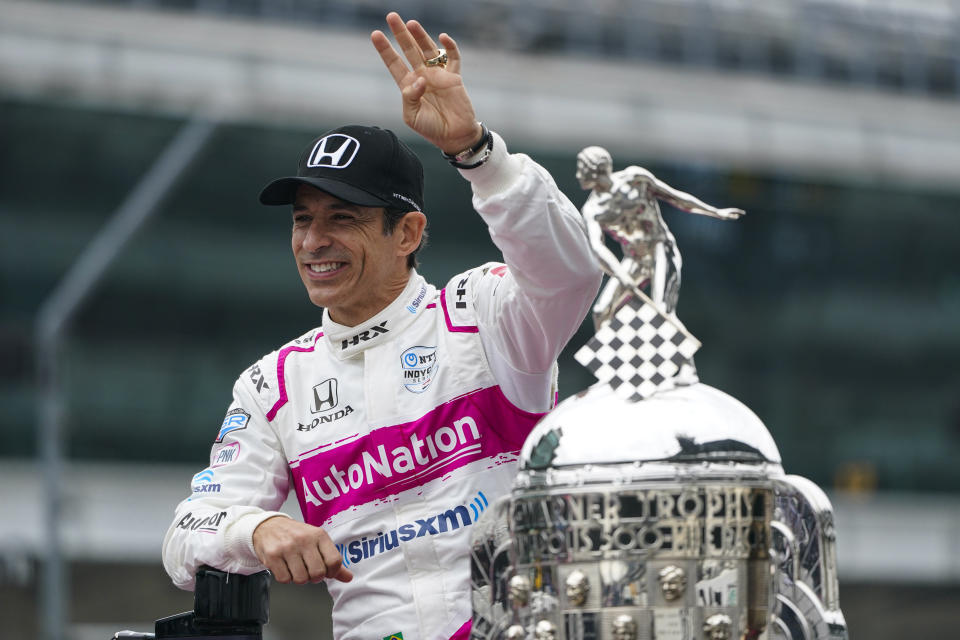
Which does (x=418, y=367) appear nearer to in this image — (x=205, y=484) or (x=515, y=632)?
(x=205, y=484)

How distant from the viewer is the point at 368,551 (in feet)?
12.0

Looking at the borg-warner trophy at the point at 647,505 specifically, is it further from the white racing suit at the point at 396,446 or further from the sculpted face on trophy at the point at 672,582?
the white racing suit at the point at 396,446

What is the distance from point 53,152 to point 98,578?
553 cm

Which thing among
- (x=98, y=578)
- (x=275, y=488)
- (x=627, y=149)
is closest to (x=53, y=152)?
(x=98, y=578)

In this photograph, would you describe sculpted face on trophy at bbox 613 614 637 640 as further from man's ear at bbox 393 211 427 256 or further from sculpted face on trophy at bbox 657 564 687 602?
man's ear at bbox 393 211 427 256

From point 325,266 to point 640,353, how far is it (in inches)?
43.6

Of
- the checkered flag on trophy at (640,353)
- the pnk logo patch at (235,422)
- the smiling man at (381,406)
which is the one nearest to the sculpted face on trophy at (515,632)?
the checkered flag on trophy at (640,353)

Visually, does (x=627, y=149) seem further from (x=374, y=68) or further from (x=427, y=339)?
(x=427, y=339)

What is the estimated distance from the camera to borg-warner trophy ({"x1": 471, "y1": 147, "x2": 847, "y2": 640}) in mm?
2707

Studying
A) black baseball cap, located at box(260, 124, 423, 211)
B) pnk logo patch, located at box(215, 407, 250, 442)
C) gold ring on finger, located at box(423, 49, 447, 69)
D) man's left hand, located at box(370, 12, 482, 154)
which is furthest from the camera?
pnk logo patch, located at box(215, 407, 250, 442)

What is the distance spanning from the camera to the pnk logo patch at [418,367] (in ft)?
12.2

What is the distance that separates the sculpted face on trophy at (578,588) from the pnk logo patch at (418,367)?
1.07 meters

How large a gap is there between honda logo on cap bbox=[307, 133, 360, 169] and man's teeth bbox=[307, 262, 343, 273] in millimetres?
225

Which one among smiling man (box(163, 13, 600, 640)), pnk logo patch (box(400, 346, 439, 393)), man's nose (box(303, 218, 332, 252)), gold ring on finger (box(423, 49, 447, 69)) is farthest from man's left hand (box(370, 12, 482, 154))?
pnk logo patch (box(400, 346, 439, 393))
